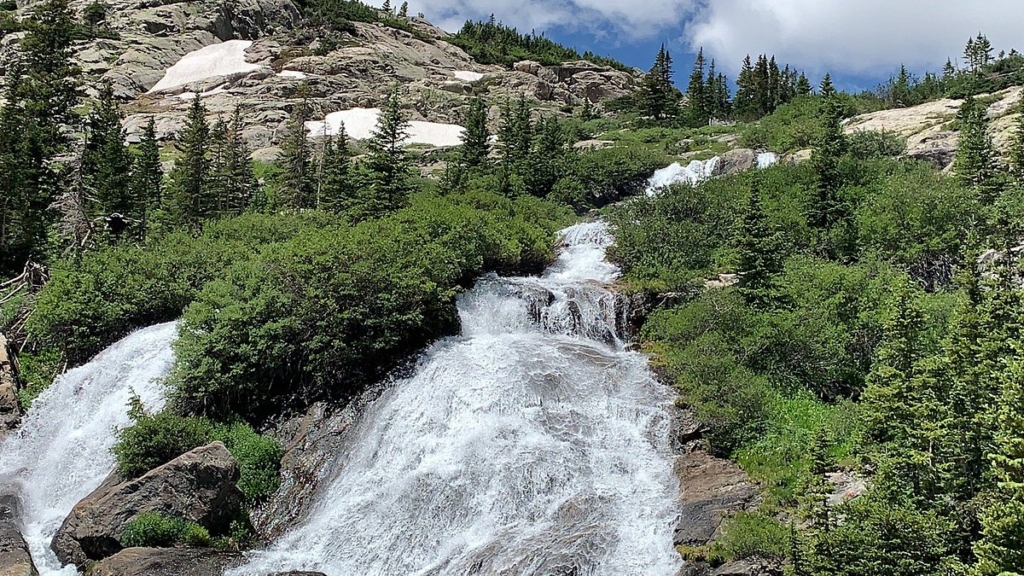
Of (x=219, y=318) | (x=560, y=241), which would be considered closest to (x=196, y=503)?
(x=219, y=318)

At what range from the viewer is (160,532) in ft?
51.1

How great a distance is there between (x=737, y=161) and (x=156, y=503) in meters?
40.1

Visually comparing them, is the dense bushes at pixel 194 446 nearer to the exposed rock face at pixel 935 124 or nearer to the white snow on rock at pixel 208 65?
the exposed rock face at pixel 935 124

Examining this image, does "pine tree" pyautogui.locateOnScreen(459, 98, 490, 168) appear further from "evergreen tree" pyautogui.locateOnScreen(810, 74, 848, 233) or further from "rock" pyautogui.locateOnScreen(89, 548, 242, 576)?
"rock" pyautogui.locateOnScreen(89, 548, 242, 576)

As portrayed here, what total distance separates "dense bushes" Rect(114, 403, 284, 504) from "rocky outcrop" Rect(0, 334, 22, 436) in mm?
5900

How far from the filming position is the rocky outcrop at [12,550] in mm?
14400

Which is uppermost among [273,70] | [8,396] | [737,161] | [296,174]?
[273,70]

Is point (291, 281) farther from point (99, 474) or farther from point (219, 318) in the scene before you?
point (99, 474)

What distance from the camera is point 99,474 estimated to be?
1911 cm

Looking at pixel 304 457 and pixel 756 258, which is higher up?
pixel 756 258

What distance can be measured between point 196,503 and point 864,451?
15640 mm

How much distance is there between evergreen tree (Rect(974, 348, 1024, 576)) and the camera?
9172mm

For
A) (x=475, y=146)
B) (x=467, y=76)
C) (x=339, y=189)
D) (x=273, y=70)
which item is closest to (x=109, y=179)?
(x=339, y=189)

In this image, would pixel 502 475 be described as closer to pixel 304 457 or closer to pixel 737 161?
pixel 304 457
